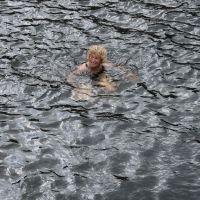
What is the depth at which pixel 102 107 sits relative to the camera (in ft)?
44.0

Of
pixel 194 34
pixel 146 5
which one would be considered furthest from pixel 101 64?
pixel 146 5

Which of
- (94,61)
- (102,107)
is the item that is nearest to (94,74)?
(94,61)

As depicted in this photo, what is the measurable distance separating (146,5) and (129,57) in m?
4.15

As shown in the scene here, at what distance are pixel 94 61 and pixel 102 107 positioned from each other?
5.78 feet

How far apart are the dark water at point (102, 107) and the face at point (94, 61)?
0.97 metres

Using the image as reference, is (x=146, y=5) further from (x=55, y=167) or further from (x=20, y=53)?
(x=55, y=167)

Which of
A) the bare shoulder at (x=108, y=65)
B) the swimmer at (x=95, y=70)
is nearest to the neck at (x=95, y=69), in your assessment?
the swimmer at (x=95, y=70)

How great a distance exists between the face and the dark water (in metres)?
0.97

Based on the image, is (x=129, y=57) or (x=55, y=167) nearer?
(x=55, y=167)

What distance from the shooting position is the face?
1448 cm

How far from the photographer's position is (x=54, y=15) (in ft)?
61.8

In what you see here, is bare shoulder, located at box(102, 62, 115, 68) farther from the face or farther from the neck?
the face

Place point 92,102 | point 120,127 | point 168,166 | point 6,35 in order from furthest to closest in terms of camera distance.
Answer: point 6,35, point 92,102, point 120,127, point 168,166

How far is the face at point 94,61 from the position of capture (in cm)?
1448
